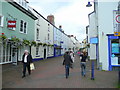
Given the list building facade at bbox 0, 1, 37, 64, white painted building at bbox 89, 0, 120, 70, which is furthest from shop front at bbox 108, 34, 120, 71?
building facade at bbox 0, 1, 37, 64

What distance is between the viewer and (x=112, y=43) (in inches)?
385

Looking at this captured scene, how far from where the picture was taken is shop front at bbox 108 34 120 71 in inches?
377

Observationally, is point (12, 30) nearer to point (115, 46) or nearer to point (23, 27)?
point (23, 27)

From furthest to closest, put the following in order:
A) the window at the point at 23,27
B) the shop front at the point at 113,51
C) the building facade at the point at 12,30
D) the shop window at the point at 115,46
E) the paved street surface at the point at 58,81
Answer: the window at the point at 23,27
the building facade at the point at 12,30
the shop window at the point at 115,46
the shop front at the point at 113,51
the paved street surface at the point at 58,81

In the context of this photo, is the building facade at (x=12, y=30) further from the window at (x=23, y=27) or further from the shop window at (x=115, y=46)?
the shop window at (x=115, y=46)

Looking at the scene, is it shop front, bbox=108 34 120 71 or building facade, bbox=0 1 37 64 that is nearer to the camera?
shop front, bbox=108 34 120 71

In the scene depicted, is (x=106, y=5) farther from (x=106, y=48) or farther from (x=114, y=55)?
(x=114, y=55)

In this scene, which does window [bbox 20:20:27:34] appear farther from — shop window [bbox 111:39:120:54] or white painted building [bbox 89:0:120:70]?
shop window [bbox 111:39:120:54]

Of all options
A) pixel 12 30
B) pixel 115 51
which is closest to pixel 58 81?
pixel 115 51

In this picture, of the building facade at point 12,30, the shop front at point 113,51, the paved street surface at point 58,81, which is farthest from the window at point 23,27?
the shop front at point 113,51

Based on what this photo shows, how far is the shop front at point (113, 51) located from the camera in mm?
9570

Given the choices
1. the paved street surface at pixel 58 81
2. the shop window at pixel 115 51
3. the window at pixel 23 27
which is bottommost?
the paved street surface at pixel 58 81

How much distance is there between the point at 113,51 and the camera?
9734 millimetres

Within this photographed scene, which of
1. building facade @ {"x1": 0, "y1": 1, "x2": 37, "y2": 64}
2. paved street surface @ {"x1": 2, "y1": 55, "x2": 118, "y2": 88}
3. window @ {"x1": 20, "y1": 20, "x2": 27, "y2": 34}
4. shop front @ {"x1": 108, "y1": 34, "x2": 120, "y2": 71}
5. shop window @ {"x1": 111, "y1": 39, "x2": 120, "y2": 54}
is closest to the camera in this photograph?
paved street surface @ {"x1": 2, "y1": 55, "x2": 118, "y2": 88}
